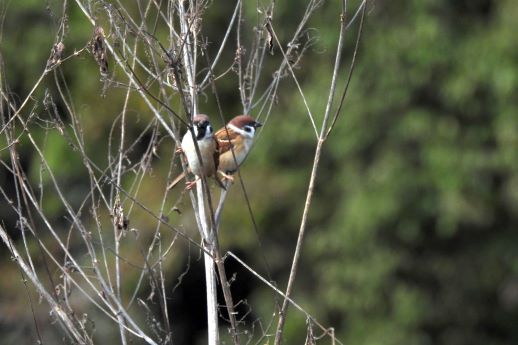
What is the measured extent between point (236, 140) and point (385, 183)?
3.61 meters

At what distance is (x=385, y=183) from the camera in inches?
355

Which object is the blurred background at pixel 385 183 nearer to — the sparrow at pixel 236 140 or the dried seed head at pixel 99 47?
the sparrow at pixel 236 140

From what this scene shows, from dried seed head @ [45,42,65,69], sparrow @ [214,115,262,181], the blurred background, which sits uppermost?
dried seed head @ [45,42,65,69]

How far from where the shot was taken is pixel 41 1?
1027cm

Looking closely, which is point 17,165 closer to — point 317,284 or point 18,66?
point 317,284

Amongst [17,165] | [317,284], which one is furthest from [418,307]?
[17,165]

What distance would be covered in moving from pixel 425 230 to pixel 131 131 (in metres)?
2.79

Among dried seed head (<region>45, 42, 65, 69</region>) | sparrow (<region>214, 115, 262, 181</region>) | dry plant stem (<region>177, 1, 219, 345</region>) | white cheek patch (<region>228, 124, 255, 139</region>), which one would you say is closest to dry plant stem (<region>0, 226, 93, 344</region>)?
dry plant stem (<region>177, 1, 219, 345</region>)

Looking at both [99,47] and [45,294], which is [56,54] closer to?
[99,47]

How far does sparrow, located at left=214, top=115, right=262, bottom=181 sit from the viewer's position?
5188 mm

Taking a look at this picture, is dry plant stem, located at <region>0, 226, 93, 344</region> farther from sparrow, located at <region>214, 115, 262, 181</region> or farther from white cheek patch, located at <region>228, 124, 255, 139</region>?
white cheek patch, located at <region>228, 124, 255, 139</region>

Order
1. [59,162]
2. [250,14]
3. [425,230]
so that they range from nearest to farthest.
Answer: [250,14] < [425,230] < [59,162]

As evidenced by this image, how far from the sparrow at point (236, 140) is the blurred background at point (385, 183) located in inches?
115

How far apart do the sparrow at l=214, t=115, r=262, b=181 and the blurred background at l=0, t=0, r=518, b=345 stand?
2.93m
